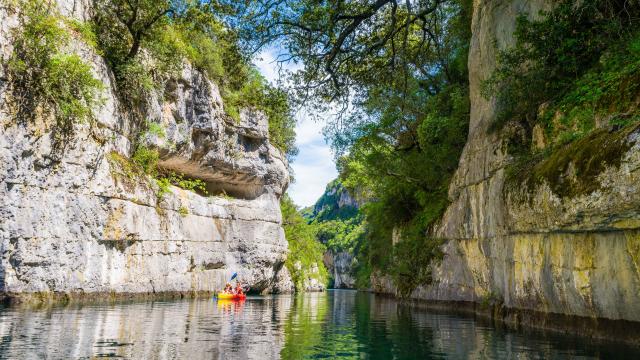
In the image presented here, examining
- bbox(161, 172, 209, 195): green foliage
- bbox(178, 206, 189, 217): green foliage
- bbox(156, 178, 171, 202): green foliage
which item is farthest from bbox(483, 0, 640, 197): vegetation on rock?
bbox(161, 172, 209, 195): green foliage

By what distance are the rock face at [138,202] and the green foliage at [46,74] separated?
414 mm

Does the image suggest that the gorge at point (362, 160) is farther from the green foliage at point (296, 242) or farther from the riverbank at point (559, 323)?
the green foliage at point (296, 242)

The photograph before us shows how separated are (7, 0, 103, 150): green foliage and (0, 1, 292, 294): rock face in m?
0.41

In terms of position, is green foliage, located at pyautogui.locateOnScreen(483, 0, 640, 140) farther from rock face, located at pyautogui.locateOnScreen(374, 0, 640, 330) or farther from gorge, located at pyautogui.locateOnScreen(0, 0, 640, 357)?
rock face, located at pyautogui.locateOnScreen(374, 0, 640, 330)

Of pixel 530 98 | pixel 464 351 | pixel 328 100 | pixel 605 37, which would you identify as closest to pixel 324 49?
pixel 328 100

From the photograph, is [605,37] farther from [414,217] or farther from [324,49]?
[414,217]

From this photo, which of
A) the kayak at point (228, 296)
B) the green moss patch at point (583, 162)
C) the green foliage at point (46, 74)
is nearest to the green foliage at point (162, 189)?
the kayak at point (228, 296)

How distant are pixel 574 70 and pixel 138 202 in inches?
793

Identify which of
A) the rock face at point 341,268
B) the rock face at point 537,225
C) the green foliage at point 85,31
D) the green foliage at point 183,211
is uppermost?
the green foliage at point 85,31

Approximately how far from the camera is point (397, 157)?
87.2 feet

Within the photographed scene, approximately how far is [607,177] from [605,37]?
4684 mm

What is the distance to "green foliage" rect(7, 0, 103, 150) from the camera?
18.2m

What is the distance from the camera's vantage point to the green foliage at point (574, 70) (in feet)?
29.9

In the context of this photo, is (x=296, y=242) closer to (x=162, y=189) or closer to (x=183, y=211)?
(x=183, y=211)
